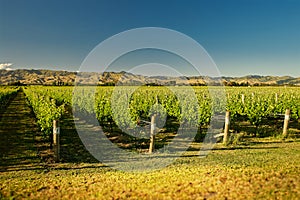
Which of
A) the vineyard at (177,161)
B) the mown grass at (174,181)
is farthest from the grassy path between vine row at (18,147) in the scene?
the mown grass at (174,181)

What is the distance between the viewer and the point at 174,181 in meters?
5.83

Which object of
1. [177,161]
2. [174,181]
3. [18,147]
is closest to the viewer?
[174,181]

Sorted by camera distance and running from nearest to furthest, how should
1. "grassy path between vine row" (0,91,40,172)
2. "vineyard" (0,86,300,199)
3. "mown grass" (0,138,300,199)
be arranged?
"mown grass" (0,138,300,199)
"vineyard" (0,86,300,199)
"grassy path between vine row" (0,91,40,172)

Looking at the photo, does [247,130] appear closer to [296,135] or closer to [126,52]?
[296,135]

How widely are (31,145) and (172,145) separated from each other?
5567mm

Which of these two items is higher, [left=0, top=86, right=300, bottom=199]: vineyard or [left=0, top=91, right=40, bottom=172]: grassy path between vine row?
[left=0, top=86, right=300, bottom=199]: vineyard

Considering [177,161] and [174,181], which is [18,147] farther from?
[174,181]

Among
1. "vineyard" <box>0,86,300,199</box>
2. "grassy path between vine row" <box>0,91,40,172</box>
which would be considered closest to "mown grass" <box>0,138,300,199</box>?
"vineyard" <box>0,86,300,199</box>

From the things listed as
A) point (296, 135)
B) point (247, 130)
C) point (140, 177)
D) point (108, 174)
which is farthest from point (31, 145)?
point (296, 135)

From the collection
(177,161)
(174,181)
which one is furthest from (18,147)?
(174,181)

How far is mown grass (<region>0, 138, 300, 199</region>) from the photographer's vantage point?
516cm

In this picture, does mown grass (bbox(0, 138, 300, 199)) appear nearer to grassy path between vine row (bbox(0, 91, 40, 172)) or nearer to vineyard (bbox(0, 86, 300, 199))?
vineyard (bbox(0, 86, 300, 199))

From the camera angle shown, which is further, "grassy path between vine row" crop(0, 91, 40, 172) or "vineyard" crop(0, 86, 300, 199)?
"grassy path between vine row" crop(0, 91, 40, 172)

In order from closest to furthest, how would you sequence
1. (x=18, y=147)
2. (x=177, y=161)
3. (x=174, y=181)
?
(x=174, y=181)
(x=177, y=161)
(x=18, y=147)
